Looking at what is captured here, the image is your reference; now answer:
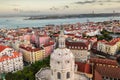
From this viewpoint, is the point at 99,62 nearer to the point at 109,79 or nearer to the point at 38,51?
the point at 109,79

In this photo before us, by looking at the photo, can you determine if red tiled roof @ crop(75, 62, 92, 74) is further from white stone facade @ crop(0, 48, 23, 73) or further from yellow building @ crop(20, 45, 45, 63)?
yellow building @ crop(20, 45, 45, 63)

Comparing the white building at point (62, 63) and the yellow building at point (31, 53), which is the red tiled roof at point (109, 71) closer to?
the white building at point (62, 63)

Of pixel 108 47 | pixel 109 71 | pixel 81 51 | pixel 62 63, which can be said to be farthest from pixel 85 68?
pixel 108 47

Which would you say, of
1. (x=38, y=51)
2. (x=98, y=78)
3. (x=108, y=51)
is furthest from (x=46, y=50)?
(x=98, y=78)

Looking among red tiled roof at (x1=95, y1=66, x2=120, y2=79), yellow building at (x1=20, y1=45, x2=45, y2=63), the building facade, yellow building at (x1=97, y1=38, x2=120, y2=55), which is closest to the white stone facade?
yellow building at (x1=20, y1=45, x2=45, y2=63)

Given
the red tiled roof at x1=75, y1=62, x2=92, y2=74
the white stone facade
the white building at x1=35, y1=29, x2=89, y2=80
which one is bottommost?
the white stone facade

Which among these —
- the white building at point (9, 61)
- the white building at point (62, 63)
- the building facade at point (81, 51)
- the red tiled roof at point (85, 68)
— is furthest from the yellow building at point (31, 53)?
the white building at point (62, 63)

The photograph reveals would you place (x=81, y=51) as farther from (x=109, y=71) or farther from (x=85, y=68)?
(x=85, y=68)
